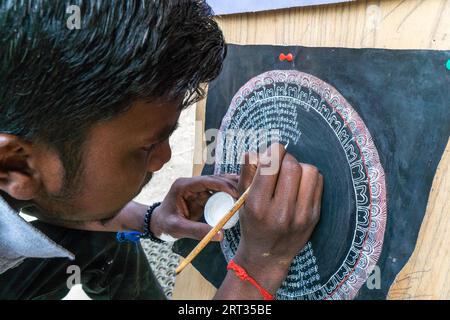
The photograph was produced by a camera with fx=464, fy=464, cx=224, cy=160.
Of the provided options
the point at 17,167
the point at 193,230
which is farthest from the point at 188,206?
the point at 17,167

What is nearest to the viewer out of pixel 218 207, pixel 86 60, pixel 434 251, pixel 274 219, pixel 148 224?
pixel 86 60

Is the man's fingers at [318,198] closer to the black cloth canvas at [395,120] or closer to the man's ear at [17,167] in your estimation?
the black cloth canvas at [395,120]

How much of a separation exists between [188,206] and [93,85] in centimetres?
54

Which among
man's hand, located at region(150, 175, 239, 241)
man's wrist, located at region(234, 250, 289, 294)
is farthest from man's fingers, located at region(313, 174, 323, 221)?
man's hand, located at region(150, 175, 239, 241)

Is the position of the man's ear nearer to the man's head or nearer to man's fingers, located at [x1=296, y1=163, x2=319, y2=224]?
the man's head

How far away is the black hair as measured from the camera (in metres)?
0.54

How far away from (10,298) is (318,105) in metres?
0.80

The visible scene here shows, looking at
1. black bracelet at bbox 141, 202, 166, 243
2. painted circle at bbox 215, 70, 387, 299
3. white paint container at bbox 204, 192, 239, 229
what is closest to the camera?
painted circle at bbox 215, 70, 387, 299

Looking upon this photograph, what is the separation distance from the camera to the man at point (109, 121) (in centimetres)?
55

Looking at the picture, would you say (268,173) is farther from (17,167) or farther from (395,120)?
(17,167)

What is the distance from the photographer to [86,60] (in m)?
0.56

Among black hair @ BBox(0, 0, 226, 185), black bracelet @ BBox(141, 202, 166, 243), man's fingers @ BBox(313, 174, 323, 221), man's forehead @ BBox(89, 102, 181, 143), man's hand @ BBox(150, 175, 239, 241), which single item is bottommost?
black bracelet @ BBox(141, 202, 166, 243)

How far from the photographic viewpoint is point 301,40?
0.86m

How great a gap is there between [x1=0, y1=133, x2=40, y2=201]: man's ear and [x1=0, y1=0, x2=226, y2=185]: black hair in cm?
2
